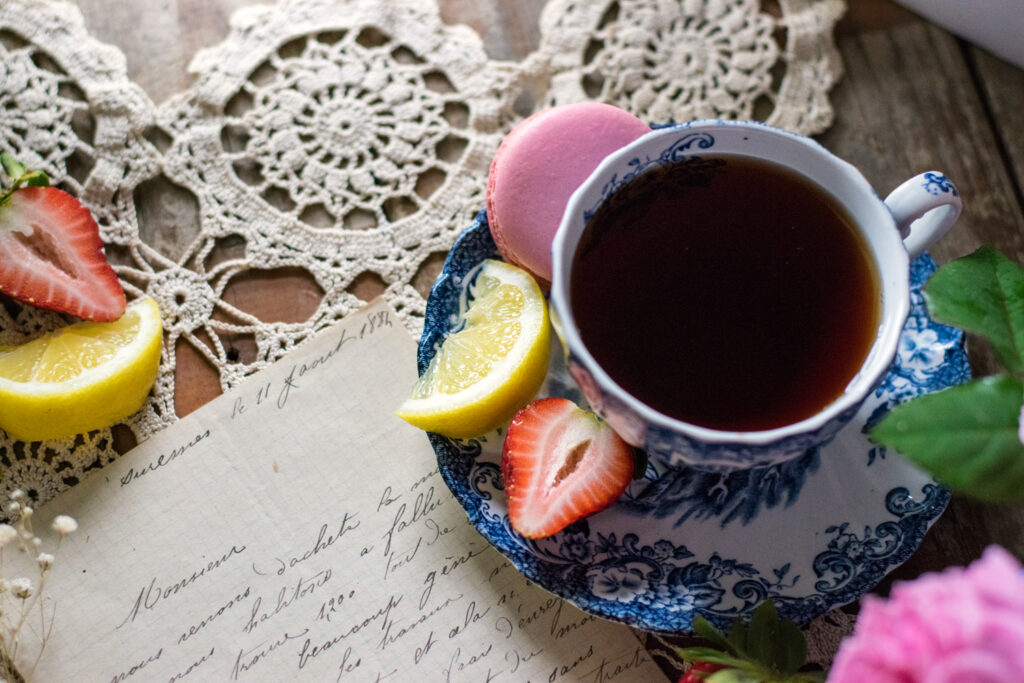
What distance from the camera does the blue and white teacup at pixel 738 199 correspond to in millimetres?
627

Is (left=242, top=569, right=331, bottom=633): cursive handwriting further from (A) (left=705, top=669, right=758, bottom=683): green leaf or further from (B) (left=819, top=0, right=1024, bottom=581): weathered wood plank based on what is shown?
(B) (left=819, top=0, right=1024, bottom=581): weathered wood plank

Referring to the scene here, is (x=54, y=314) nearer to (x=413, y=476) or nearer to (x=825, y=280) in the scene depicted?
(x=413, y=476)

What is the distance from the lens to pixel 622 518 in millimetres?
774

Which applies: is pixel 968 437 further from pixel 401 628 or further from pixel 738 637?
pixel 401 628

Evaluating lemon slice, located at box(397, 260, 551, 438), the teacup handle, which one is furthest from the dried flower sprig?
the teacup handle

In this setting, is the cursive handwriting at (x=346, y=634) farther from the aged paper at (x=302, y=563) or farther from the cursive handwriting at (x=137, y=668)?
the cursive handwriting at (x=137, y=668)

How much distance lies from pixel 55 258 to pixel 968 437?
0.89 meters

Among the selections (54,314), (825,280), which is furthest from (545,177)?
(54,314)

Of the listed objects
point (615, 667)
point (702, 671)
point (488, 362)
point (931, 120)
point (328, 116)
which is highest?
point (328, 116)

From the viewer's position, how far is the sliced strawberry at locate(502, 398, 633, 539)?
28.7 inches

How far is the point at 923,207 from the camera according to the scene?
675mm

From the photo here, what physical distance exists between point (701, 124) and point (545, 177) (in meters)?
0.16

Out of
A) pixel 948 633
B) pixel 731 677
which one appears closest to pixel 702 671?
pixel 731 677

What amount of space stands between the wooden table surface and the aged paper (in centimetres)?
11
